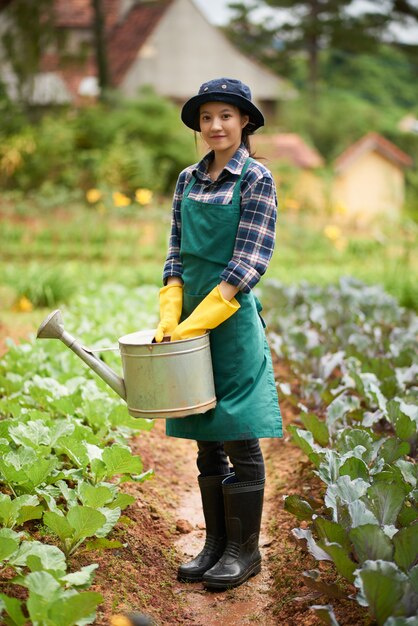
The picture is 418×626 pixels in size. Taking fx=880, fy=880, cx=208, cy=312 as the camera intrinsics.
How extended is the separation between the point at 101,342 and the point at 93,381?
673 mm

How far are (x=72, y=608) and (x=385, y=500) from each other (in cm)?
102

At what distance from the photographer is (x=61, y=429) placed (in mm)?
3348

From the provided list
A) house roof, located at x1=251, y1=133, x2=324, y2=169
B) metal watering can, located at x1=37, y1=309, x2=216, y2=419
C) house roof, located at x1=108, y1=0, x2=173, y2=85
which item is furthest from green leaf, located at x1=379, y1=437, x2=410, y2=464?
house roof, located at x1=108, y1=0, x2=173, y2=85

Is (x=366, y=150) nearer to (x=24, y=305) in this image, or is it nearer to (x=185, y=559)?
(x=24, y=305)

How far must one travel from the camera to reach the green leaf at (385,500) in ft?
8.80

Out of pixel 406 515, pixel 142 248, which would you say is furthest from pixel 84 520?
pixel 142 248

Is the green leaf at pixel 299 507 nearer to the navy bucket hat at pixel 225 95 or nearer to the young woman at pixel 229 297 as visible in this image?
the young woman at pixel 229 297

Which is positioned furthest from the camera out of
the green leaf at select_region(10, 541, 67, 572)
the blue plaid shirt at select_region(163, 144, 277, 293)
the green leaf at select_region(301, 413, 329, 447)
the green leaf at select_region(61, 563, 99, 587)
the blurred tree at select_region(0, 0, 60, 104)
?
the blurred tree at select_region(0, 0, 60, 104)

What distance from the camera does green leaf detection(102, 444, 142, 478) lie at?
3.09 m

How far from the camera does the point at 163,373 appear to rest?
275 centimetres

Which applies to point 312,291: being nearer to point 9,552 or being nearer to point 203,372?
point 203,372

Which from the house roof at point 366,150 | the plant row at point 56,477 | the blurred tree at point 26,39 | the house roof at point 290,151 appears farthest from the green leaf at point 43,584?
the house roof at point 366,150

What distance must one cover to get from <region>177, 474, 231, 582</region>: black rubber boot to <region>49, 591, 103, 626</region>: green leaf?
36.1 inches

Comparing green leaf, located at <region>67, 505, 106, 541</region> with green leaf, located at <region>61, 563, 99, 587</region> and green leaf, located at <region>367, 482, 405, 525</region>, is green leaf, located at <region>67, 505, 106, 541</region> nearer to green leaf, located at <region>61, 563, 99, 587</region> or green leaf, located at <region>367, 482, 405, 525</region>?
green leaf, located at <region>61, 563, 99, 587</region>
